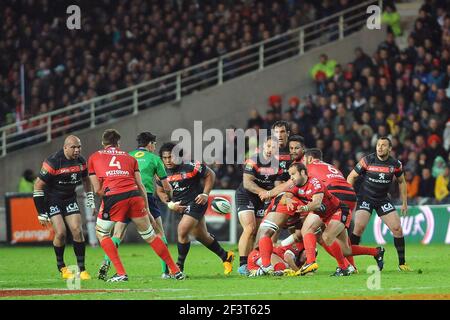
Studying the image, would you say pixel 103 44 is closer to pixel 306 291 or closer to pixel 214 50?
pixel 214 50

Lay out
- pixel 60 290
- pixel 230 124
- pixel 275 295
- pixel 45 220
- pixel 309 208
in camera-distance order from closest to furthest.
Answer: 1. pixel 275 295
2. pixel 60 290
3. pixel 309 208
4. pixel 45 220
5. pixel 230 124

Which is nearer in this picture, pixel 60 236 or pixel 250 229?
pixel 60 236

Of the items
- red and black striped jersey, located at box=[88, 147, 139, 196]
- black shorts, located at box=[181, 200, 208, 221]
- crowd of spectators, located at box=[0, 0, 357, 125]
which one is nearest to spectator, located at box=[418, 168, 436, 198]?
crowd of spectators, located at box=[0, 0, 357, 125]

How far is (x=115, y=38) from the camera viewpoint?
31.7 metres

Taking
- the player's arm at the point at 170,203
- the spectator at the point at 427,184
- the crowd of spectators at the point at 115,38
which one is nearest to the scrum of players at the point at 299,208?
the player's arm at the point at 170,203

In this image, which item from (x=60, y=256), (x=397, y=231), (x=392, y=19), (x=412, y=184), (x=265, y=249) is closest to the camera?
(x=265, y=249)

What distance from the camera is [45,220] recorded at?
1655 centimetres

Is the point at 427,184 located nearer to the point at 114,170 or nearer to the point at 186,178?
the point at 186,178

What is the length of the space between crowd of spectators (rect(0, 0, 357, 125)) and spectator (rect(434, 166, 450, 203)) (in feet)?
26.8

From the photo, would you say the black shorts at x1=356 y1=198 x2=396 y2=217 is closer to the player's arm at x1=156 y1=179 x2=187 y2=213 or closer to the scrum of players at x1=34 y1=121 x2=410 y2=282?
the scrum of players at x1=34 y1=121 x2=410 y2=282

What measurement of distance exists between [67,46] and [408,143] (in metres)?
10.4

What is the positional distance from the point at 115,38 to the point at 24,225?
26.4 feet

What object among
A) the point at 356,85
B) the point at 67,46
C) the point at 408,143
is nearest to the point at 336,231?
the point at 408,143

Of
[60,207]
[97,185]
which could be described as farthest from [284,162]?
[60,207]
